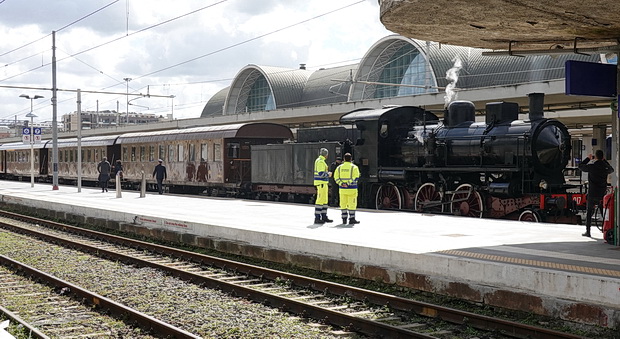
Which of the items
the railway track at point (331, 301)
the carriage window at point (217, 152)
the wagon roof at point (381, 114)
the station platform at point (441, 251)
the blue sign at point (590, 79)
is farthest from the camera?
the carriage window at point (217, 152)

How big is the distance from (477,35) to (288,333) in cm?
570

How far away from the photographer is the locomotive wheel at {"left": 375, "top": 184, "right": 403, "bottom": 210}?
1977cm

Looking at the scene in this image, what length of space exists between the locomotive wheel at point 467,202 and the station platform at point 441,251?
1.51 metres

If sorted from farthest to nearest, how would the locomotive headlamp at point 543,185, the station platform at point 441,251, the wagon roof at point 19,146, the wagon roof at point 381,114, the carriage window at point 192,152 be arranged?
the wagon roof at point 19,146, the carriage window at point 192,152, the wagon roof at point 381,114, the locomotive headlamp at point 543,185, the station platform at point 441,251

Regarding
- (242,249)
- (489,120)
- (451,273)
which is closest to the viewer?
(451,273)

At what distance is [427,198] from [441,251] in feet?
28.2

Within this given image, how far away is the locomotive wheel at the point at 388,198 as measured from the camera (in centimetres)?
1977

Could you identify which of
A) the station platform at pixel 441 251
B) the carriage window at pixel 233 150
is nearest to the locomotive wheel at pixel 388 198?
the station platform at pixel 441 251

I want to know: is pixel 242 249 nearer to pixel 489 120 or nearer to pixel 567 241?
pixel 567 241

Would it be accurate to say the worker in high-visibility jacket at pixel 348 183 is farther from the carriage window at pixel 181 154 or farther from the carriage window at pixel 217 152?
the carriage window at pixel 181 154

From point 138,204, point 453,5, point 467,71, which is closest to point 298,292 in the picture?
point 453,5

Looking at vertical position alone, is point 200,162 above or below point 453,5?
below

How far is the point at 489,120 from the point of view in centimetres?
1717

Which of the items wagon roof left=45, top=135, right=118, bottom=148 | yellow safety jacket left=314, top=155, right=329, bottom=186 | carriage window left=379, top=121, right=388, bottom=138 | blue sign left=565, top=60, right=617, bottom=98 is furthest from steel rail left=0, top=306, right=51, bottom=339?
wagon roof left=45, top=135, right=118, bottom=148
